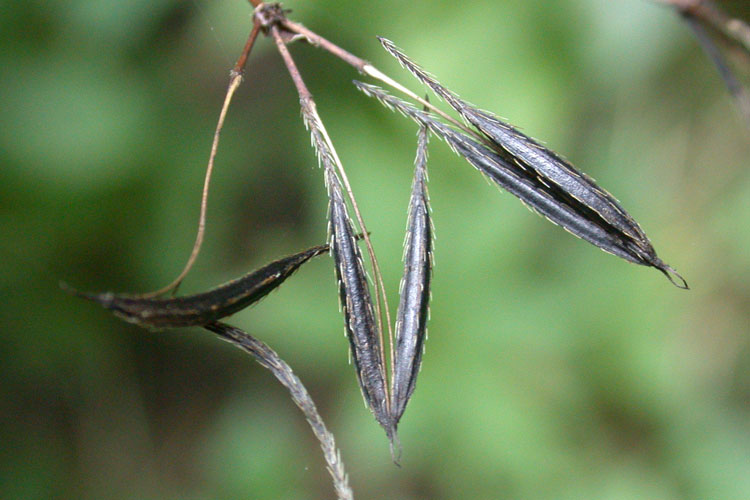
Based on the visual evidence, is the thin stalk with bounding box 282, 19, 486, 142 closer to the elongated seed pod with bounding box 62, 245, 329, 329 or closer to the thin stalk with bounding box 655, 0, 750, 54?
the elongated seed pod with bounding box 62, 245, 329, 329

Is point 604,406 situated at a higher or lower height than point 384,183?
lower

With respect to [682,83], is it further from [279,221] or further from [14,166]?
[14,166]

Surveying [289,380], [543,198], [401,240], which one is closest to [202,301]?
[289,380]

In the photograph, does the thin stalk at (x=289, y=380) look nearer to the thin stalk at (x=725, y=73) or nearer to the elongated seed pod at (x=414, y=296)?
the elongated seed pod at (x=414, y=296)

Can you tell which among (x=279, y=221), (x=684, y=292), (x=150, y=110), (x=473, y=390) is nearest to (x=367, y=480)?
(x=473, y=390)

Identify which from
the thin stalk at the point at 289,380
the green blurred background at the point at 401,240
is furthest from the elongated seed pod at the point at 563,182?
the green blurred background at the point at 401,240

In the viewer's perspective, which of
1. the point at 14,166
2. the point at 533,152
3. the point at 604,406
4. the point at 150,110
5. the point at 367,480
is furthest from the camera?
the point at 367,480

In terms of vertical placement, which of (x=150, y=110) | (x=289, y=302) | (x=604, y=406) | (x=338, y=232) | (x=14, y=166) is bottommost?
(x=604, y=406)
